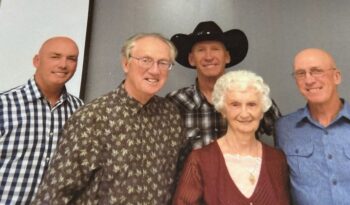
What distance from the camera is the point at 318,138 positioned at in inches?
60.6

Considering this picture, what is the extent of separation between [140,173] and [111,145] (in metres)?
0.15

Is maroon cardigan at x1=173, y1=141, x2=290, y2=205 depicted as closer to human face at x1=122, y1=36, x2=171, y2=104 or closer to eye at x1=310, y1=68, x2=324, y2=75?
human face at x1=122, y1=36, x2=171, y2=104

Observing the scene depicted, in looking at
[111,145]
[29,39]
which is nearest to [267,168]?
[111,145]

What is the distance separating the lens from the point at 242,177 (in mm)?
1419

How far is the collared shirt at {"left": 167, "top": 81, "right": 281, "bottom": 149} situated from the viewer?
1.75m

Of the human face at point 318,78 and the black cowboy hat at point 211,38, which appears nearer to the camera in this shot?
the human face at point 318,78

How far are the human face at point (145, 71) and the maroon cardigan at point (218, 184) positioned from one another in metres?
0.33

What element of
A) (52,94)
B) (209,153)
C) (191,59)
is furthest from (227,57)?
(52,94)

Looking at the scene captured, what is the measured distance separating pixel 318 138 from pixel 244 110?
368 mm

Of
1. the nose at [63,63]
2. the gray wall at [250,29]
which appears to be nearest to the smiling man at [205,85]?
the gray wall at [250,29]

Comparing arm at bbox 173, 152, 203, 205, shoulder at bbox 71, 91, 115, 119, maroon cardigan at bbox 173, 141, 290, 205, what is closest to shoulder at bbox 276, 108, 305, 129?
maroon cardigan at bbox 173, 141, 290, 205

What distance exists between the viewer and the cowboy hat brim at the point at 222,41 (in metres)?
1.93

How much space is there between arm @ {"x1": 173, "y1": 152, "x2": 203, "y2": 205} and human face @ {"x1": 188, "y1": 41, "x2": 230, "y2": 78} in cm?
58

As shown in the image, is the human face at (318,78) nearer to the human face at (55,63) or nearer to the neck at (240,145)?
the neck at (240,145)
